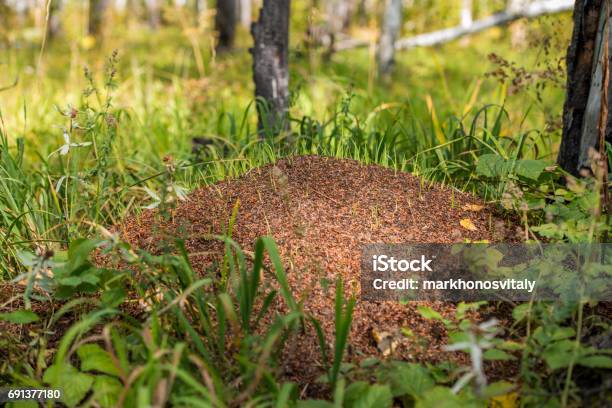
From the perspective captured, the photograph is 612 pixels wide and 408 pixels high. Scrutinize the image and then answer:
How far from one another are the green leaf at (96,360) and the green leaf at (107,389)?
0.08ft

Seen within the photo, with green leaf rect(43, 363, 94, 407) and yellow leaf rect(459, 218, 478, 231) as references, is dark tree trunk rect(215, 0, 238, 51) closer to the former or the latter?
yellow leaf rect(459, 218, 478, 231)

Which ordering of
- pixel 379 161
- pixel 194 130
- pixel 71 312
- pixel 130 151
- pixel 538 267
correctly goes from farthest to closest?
pixel 194 130 < pixel 130 151 < pixel 379 161 < pixel 71 312 < pixel 538 267

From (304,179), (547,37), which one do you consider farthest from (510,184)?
(547,37)

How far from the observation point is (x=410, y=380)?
1509 mm

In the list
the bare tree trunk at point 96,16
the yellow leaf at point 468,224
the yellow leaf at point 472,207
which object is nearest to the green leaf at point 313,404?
the yellow leaf at point 468,224

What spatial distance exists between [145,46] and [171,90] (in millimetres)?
5877

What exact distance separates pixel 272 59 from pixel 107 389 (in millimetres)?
2158

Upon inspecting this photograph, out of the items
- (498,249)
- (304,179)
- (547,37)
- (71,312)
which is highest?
(547,37)

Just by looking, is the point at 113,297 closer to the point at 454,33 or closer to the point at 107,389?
the point at 107,389

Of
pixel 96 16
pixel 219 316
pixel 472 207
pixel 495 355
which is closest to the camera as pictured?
pixel 495 355

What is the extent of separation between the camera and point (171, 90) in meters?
5.16

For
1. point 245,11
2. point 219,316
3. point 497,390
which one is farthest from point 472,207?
point 245,11

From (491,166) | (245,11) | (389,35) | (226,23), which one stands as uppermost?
(245,11)

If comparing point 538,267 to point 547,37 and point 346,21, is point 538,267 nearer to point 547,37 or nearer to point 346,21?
point 547,37
